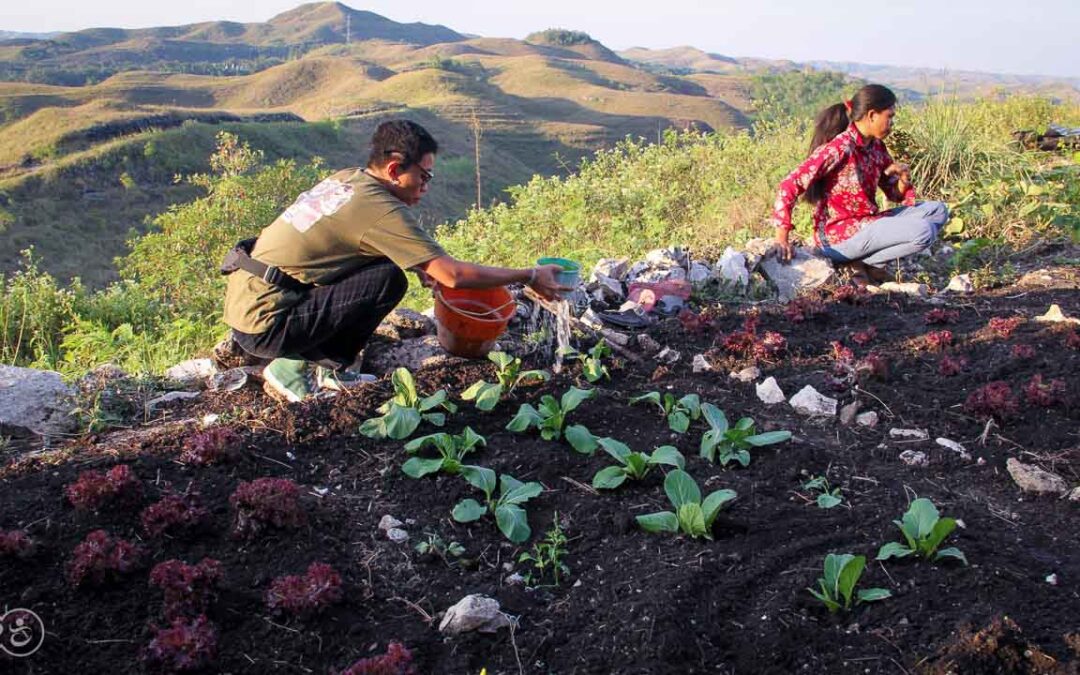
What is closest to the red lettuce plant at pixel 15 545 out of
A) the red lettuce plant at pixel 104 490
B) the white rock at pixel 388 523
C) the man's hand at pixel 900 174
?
the red lettuce plant at pixel 104 490

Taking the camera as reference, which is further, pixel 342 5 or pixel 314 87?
pixel 342 5

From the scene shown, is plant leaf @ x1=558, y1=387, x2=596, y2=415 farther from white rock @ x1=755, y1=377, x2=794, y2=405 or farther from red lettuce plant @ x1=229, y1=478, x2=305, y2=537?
red lettuce plant @ x1=229, y1=478, x2=305, y2=537

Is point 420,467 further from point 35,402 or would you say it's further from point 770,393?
point 35,402

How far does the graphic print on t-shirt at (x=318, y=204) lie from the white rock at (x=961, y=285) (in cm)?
437

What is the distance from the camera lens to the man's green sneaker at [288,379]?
3.95m

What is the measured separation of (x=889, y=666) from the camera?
7.07 feet

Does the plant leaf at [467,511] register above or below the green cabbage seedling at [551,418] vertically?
below

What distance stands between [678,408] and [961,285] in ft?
10.7

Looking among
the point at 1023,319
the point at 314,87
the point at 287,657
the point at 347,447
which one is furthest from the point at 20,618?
the point at 314,87

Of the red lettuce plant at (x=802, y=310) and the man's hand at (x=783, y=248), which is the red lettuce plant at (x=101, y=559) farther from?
the man's hand at (x=783, y=248)

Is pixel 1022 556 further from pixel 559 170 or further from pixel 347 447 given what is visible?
pixel 559 170

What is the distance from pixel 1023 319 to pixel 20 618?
5020 mm

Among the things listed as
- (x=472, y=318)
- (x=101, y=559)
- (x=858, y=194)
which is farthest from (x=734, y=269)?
(x=101, y=559)

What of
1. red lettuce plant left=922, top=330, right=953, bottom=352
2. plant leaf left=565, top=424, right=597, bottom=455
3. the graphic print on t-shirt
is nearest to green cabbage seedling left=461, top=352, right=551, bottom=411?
plant leaf left=565, top=424, right=597, bottom=455
